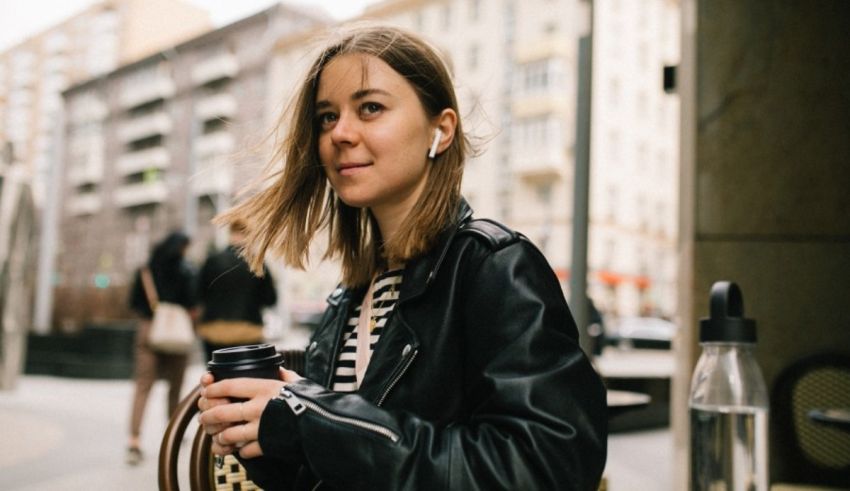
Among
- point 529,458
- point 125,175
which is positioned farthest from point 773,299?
point 125,175

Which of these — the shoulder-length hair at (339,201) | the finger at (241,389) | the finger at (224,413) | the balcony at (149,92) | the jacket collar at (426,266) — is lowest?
the finger at (224,413)

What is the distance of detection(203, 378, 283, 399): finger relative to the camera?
101cm

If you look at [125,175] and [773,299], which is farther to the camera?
[125,175]

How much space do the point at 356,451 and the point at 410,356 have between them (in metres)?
0.18

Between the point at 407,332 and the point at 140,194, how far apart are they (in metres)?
54.7

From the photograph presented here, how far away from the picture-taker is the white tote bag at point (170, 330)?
5461mm

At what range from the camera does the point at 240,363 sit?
1.02 meters

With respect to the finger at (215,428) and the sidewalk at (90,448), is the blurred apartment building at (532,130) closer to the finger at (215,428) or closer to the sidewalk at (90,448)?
the sidewalk at (90,448)

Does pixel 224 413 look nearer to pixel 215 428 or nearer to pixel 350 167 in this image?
pixel 215 428

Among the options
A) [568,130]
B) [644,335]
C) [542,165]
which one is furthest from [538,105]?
[644,335]

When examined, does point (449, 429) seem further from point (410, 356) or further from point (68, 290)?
point (68, 290)

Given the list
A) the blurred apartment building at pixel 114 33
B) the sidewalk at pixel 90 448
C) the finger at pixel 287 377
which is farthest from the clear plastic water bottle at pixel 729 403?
the blurred apartment building at pixel 114 33

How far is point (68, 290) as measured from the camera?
1000 inches

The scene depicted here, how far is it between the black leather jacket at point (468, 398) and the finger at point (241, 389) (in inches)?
0.8
